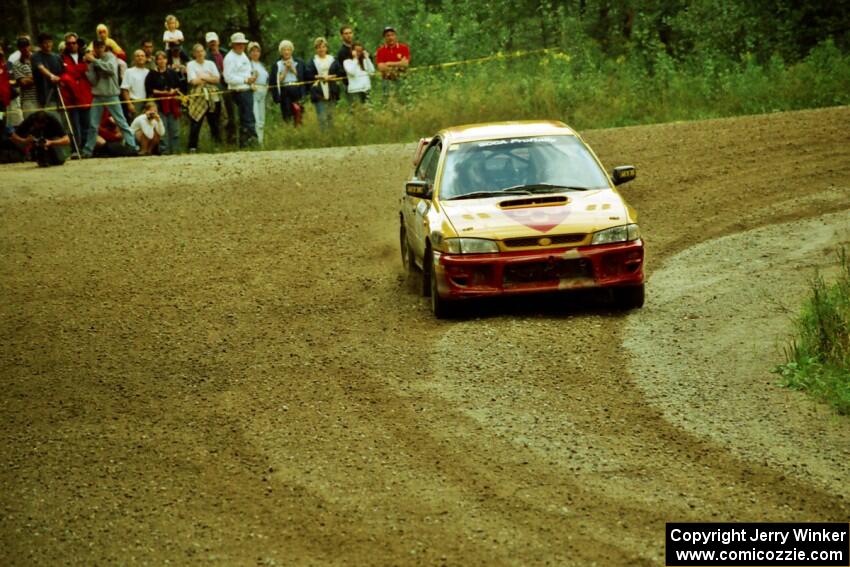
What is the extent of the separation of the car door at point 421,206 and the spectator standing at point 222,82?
10897 mm

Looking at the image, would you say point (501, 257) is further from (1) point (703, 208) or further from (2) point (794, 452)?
(1) point (703, 208)

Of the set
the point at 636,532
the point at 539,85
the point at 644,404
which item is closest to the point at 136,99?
the point at 539,85

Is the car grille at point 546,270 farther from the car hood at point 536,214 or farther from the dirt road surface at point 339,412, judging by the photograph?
the dirt road surface at point 339,412

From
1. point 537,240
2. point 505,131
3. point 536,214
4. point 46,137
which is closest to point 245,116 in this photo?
point 46,137

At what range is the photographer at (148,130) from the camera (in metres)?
23.8

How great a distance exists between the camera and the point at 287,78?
81.9 feet

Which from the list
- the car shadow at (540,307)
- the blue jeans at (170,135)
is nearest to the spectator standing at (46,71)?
the blue jeans at (170,135)

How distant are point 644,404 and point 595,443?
100 cm

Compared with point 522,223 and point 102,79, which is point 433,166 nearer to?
point 522,223

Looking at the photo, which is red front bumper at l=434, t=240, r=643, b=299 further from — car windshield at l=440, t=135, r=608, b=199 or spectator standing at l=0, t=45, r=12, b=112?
spectator standing at l=0, t=45, r=12, b=112

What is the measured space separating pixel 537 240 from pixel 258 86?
45.7ft

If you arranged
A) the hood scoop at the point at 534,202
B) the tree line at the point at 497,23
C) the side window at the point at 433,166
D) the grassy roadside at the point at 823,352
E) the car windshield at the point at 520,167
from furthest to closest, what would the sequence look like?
the tree line at the point at 497,23 → the side window at the point at 433,166 → the car windshield at the point at 520,167 → the hood scoop at the point at 534,202 → the grassy roadside at the point at 823,352

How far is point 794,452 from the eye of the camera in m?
7.68

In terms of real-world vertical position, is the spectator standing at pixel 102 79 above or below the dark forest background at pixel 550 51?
above
